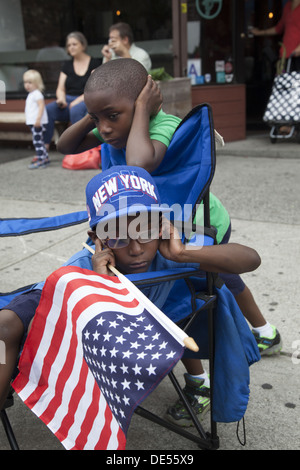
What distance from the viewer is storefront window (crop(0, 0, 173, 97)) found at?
24.2 ft

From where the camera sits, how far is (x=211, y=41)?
24.1ft

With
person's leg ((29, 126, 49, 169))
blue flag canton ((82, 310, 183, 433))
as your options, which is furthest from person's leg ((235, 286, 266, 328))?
person's leg ((29, 126, 49, 169))

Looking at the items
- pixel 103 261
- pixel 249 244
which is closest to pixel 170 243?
pixel 103 261

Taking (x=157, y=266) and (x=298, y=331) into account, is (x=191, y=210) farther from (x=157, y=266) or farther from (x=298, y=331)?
(x=298, y=331)

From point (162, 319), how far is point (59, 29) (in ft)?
26.9

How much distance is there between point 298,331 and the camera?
8.94 ft

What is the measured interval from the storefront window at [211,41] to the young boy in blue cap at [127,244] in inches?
234

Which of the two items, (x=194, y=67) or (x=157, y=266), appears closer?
(x=157, y=266)

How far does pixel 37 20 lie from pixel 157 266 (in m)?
8.24

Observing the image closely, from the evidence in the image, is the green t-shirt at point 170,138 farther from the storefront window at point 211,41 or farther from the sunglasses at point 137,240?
the storefront window at point 211,41

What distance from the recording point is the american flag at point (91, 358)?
1462 millimetres

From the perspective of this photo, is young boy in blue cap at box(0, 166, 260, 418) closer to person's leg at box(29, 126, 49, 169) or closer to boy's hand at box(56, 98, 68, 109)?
person's leg at box(29, 126, 49, 169)

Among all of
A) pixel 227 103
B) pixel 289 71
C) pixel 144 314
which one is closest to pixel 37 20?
pixel 227 103

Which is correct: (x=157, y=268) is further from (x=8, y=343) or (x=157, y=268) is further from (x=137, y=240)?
(x=8, y=343)
